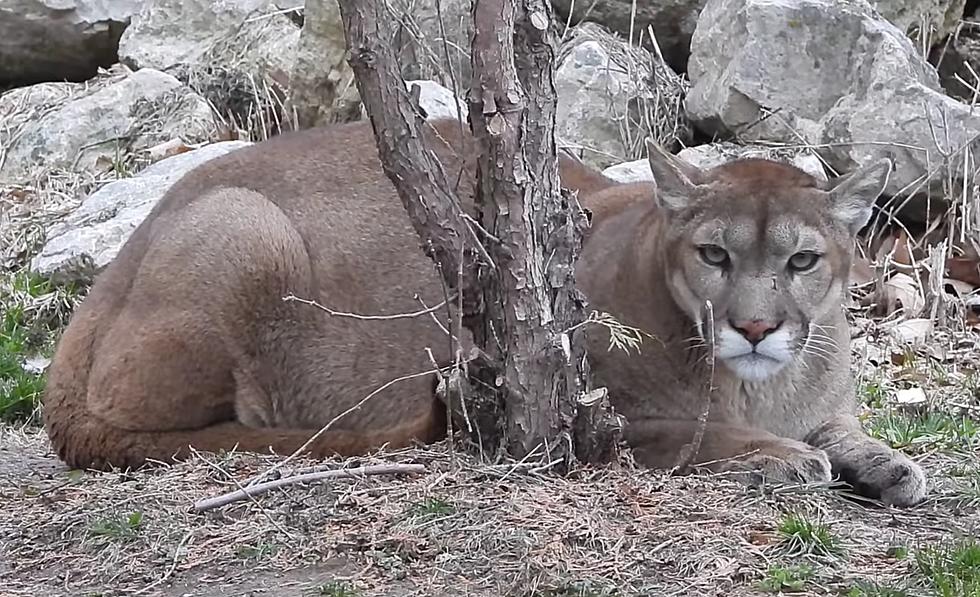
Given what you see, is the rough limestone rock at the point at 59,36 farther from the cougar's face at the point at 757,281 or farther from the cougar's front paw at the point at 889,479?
the cougar's front paw at the point at 889,479

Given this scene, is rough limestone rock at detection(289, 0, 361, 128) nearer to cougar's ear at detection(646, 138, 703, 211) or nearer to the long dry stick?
cougar's ear at detection(646, 138, 703, 211)

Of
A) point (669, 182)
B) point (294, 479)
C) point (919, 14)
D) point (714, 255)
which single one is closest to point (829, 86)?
point (919, 14)

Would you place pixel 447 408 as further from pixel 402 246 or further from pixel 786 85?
pixel 786 85

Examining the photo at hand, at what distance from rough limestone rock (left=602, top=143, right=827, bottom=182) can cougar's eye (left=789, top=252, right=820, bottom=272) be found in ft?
10.8

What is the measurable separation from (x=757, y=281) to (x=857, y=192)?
20.1 inches

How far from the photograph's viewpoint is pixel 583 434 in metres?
4.46

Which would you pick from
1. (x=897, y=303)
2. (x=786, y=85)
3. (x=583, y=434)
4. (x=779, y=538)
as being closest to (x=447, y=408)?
(x=583, y=434)

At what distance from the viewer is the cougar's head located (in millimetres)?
4730

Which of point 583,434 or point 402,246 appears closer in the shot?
point 583,434

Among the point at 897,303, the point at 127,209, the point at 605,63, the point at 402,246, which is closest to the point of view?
the point at 402,246

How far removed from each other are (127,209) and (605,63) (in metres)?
3.05

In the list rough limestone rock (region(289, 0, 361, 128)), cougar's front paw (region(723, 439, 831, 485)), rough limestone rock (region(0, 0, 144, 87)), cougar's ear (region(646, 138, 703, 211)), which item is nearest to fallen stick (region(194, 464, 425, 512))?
cougar's front paw (region(723, 439, 831, 485))

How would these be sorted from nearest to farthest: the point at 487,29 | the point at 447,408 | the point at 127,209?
1. the point at 487,29
2. the point at 447,408
3. the point at 127,209

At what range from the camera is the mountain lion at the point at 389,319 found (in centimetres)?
478
